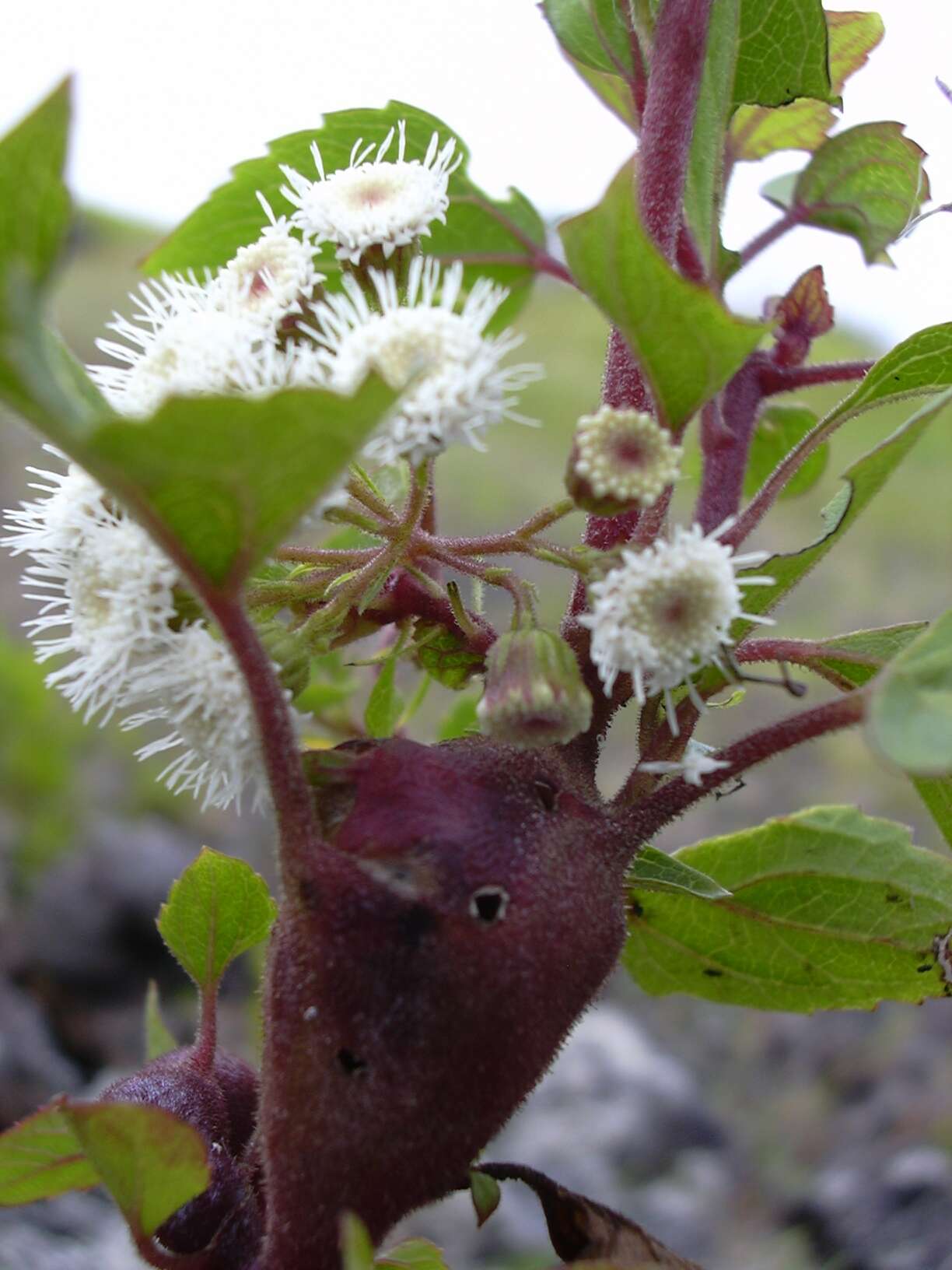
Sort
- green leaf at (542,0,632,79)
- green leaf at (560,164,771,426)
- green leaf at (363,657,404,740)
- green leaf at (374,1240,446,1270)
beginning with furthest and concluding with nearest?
green leaf at (363,657,404,740) → green leaf at (542,0,632,79) → green leaf at (374,1240,446,1270) → green leaf at (560,164,771,426)

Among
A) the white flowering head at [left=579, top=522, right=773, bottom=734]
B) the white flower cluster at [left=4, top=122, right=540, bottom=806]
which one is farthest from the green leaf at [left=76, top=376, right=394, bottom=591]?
the white flowering head at [left=579, top=522, right=773, bottom=734]

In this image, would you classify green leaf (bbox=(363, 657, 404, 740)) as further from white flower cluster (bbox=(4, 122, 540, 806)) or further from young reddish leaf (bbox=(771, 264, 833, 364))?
young reddish leaf (bbox=(771, 264, 833, 364))

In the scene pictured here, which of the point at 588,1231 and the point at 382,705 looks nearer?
the point at 588,1231

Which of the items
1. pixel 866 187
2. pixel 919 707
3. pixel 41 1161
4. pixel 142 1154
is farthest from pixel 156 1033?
pixel 866 187

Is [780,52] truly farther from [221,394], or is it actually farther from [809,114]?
[221,394]

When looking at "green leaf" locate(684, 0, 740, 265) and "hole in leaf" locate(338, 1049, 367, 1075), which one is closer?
"hole in leaf" locate(338, 1049, 367, 1075)
